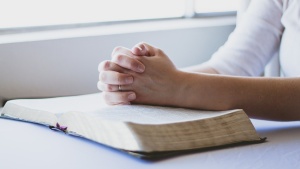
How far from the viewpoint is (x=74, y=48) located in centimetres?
126

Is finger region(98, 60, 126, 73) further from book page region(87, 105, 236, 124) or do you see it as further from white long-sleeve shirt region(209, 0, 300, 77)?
white long-sleeve shirt region(209, 0, 300, 77)

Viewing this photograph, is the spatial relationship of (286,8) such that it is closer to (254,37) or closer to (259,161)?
(254,37)

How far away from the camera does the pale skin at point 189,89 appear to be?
2.99ft

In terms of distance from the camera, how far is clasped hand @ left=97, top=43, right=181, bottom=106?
92cm

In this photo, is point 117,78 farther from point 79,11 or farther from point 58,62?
point 79,11

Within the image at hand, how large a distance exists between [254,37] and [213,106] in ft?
1.56

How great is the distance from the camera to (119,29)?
4.56ft

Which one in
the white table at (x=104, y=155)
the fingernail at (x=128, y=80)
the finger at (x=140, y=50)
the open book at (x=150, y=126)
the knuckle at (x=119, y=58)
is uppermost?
the finger at (x=140, y=50)

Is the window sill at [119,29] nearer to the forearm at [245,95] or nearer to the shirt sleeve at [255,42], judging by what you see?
the shirt sleeve at [255,42]

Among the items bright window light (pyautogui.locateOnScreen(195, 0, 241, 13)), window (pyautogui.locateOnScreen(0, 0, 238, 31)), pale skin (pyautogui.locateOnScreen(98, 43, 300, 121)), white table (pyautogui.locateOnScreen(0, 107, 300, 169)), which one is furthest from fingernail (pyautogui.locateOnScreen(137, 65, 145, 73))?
bright window light (pyautogui.locateOnScreen(195, 0, 241, 13))

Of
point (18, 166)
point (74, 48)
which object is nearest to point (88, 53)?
point (74, 48)

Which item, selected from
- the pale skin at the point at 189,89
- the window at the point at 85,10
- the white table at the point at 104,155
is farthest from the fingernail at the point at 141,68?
the window at the point at 85,10

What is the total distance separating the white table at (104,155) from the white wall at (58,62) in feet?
0.97

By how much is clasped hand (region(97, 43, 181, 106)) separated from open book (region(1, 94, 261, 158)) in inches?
1.0
